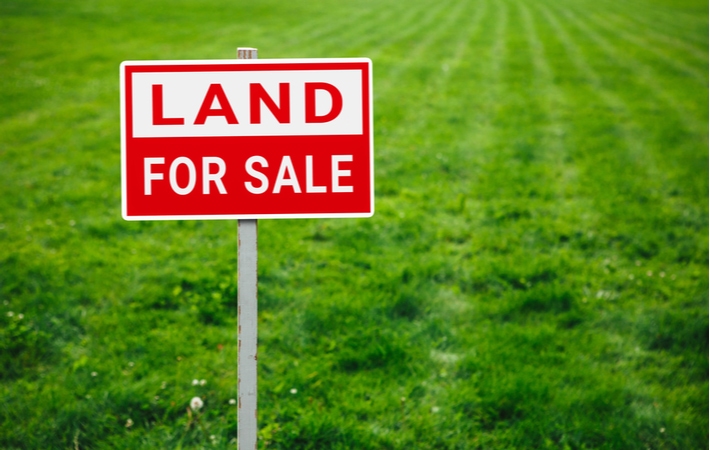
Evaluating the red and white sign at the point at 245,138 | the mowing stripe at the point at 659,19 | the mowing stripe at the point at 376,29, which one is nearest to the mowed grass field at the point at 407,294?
the red and white sign at the point at 245,138

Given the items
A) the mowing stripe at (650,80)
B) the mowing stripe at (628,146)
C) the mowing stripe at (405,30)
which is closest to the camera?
the mowing stripe at (628,146)

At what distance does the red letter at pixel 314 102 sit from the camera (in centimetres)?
181

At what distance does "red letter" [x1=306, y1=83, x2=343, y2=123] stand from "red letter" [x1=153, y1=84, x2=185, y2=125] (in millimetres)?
375

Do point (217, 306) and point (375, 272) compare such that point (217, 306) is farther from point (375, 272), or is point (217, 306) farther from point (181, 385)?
point (375, 272)

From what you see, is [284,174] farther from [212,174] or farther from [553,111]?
[553,111]

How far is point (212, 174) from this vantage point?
1824 mm

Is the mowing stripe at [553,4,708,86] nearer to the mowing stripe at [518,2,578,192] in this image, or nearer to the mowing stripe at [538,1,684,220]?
the mowing stripe at [538,1,684,220]

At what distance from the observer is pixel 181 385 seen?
10.1ft

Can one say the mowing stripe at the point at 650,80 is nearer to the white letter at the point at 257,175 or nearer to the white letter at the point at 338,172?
the white letter at the point at 338,172

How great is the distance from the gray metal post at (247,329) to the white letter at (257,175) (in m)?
0.10

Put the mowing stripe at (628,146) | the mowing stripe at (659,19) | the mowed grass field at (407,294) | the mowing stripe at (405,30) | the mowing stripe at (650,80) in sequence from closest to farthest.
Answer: the mowed grass field at (407,294)
the mowing stripe at (628,146)
the mowing stripe at (650,80)
the mowing stripe at (405,30)
the mowing stripe at (659,19)

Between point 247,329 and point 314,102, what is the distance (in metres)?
0.70

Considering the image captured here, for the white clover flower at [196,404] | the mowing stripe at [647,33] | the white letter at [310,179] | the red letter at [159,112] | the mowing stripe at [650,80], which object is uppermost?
the mowing stripe at [647,33]

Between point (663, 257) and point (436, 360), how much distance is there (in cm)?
231
